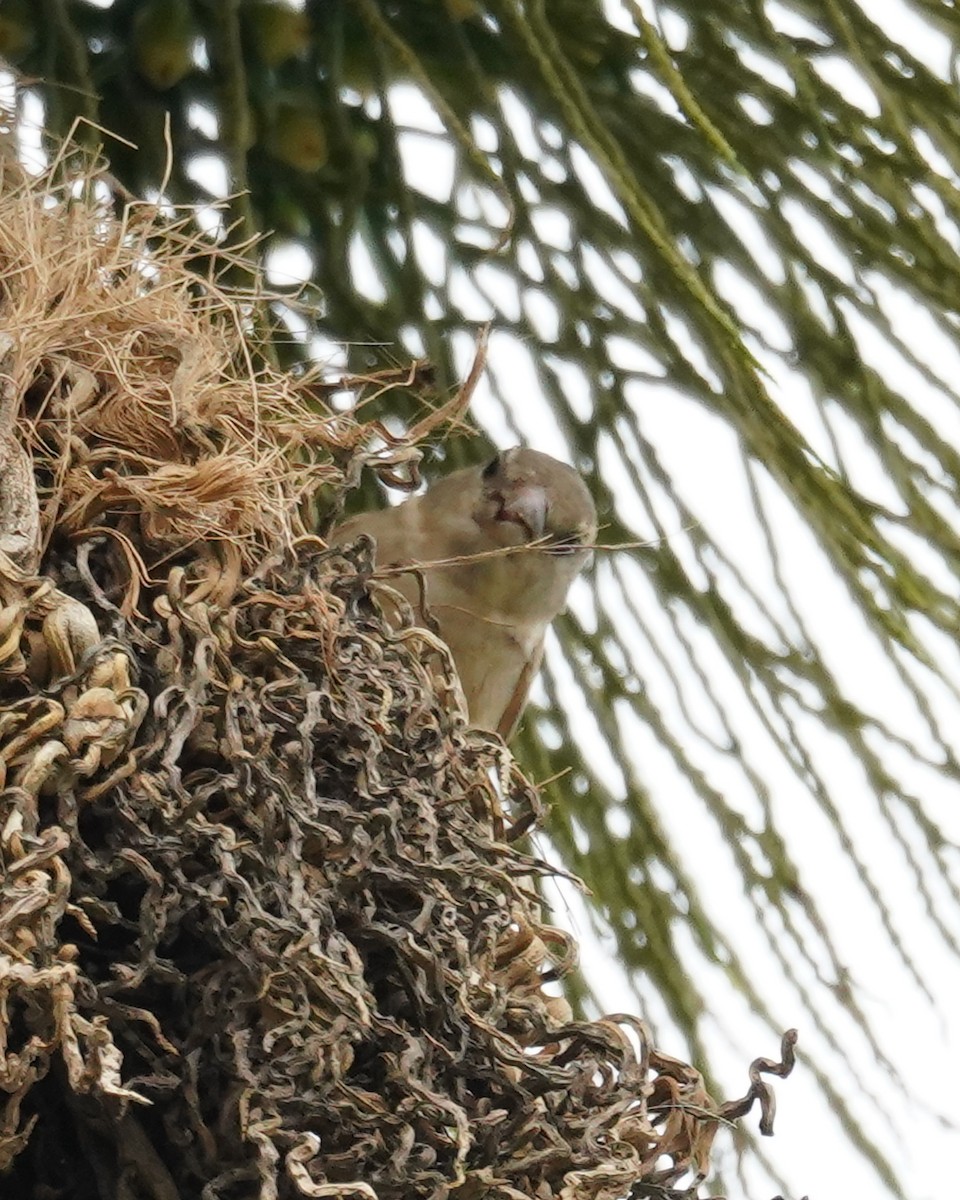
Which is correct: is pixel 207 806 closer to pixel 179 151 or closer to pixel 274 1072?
pixel 274 1072

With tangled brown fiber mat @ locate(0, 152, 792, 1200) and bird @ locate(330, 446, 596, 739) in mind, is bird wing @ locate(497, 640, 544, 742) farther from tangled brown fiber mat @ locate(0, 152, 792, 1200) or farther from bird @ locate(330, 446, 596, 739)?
tangled brown fiber mat @ locate(0, 152, 792, 1200)

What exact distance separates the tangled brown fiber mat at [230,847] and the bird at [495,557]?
27 cm

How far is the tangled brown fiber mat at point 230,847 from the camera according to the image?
0.63m

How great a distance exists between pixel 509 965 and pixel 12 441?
0.26 metres

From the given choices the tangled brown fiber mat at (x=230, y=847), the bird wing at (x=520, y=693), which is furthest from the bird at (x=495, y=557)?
the tangled brown fiber mat at (x=230, y=847)

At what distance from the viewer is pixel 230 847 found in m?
0.65

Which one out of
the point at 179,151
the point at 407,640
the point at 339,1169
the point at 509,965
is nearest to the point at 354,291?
the point at 179,151

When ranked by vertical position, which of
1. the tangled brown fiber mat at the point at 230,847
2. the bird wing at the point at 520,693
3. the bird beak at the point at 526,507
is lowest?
the bird wing at the point at 520,693

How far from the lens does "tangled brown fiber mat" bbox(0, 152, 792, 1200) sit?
24.7 inches

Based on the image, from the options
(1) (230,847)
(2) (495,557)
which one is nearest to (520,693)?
(2) (495,557)

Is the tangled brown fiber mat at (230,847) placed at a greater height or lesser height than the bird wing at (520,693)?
greater

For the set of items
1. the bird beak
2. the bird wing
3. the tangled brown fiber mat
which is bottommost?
the bird wing

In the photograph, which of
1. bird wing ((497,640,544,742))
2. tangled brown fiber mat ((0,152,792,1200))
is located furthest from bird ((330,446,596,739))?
tangled brown fiber mat ((0,152,792,1200))

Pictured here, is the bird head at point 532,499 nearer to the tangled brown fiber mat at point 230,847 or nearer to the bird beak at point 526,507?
the bird beak at point 526,507
